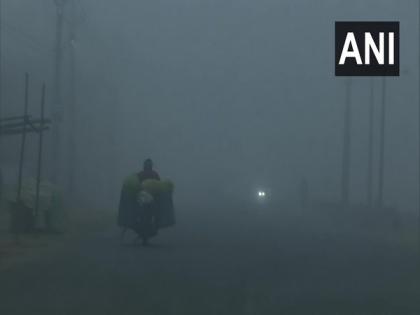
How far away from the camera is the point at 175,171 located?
143m

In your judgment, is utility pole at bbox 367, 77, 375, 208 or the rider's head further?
utility pole at bbox 367, 77, 375, 208

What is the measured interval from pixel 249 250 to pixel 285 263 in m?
3.70

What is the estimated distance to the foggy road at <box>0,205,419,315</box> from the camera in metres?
13.5

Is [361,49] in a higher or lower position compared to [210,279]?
higher

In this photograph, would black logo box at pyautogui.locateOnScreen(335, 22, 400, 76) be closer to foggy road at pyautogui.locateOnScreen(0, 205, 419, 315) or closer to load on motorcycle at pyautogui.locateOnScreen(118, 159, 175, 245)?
foggy road at pyautogui.locateOnScreen(0, 205, 419, 315)

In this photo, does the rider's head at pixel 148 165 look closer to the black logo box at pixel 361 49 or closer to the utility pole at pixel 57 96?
the black logo box at pixel 361 49

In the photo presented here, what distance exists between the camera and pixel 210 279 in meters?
17.1

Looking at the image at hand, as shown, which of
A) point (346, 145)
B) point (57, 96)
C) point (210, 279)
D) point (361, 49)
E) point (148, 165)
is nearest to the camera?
point (361, 49)

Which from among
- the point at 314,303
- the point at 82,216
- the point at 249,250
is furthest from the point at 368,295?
the point at 82,216

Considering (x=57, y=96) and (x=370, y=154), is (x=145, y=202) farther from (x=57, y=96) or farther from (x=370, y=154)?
(x=370, y=154)

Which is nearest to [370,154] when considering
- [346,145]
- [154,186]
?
[346,145]

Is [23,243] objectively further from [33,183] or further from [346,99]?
[346,99]

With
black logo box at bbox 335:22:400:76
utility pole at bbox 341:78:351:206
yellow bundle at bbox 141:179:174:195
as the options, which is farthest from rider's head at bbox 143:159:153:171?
utility pole at bbox 341:78:351:206

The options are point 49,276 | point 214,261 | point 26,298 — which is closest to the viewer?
point 26,298
